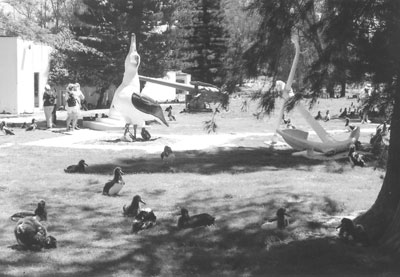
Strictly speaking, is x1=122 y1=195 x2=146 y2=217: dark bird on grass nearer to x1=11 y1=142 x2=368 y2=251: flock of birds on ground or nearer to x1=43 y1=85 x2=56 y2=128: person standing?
x1=11 y1=142 x2=368 y2=251: flock of birds on ground

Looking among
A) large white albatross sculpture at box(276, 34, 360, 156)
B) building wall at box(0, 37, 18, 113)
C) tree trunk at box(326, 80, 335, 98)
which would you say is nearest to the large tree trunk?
tree trunk at box(326, 80, 335, 98)

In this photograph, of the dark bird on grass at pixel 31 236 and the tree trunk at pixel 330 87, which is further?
the tree trunk at pixel 330 87

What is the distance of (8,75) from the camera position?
99.0 ft

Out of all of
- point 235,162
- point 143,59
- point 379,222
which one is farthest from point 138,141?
point 143,59

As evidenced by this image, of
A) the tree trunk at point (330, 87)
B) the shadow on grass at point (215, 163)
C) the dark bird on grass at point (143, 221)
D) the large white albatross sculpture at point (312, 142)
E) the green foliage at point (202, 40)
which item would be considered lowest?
the shadow on grass at point (215, 163)

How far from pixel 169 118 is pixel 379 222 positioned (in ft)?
67.6

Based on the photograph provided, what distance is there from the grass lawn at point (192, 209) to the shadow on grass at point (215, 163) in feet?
0.09

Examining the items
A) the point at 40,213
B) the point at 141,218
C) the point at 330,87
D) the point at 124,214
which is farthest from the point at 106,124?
the point at 330,87

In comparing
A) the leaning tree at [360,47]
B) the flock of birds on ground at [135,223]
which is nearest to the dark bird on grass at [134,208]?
the flock of birds on ground at [135,223]

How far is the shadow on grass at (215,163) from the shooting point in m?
13.8

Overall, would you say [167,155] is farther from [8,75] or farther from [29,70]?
[29,70]

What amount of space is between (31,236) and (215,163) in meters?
8.33

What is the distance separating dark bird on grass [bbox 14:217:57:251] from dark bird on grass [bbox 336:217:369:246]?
3.64 meters

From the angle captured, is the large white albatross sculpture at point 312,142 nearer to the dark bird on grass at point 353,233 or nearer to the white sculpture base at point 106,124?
the white sculpture base at point 106,124
